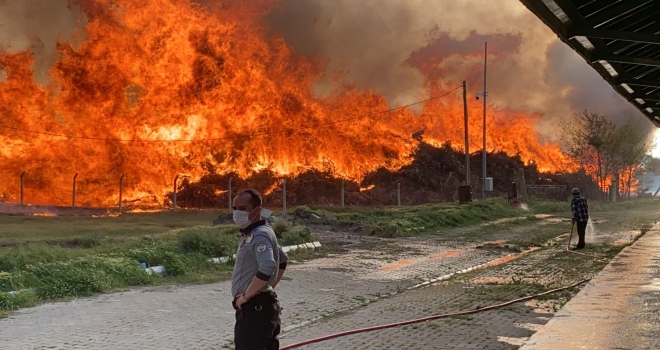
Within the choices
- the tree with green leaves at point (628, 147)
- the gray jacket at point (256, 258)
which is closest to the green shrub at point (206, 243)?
the gray jacket at point (256, 258)

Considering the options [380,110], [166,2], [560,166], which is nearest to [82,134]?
[166,2]

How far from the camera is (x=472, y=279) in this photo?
12242 millimetres

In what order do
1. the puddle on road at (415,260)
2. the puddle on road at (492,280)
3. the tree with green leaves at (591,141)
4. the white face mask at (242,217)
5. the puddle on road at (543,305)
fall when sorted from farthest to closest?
the tree with green leaves at (591,141) < the puddle on road at (415,260) < the puddle on road at (492,280) < the puddle on road at (543,305) < the white face mask at (242,217)

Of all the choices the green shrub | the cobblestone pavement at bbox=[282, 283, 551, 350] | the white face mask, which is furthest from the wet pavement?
the green shrub

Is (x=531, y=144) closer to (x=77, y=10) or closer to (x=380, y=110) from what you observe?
(x=380, y=110)

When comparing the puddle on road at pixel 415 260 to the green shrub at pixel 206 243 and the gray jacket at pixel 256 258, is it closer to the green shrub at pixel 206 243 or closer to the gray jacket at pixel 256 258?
the green shrub at pixel 206 243

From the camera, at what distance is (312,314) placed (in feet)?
29.4

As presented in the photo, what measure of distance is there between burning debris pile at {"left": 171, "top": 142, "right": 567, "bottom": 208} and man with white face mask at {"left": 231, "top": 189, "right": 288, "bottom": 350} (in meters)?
28.1

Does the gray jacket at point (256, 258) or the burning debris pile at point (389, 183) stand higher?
the burning debris pile at point (389, 183)

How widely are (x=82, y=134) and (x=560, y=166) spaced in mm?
36568

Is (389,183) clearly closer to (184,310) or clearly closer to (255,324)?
(184,310)

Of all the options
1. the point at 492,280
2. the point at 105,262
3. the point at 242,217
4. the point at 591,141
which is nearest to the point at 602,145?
the point at 591,141

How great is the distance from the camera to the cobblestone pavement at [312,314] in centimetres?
723

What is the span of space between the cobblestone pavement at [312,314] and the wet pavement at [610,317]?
0.89 m
